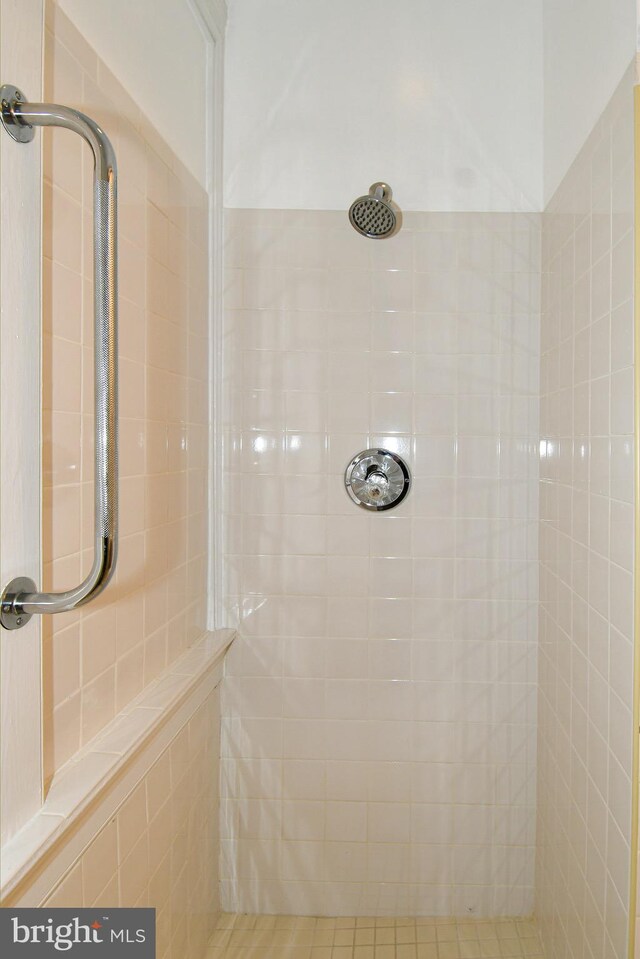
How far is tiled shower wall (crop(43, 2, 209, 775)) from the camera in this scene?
3.49 ft

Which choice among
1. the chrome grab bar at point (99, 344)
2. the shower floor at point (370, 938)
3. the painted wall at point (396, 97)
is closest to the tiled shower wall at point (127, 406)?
the chrome grab bar at point (99, 344)

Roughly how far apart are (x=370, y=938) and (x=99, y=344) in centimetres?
179

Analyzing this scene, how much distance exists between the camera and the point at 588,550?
4.81 ft

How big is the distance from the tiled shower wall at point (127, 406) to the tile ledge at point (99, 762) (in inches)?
1.1

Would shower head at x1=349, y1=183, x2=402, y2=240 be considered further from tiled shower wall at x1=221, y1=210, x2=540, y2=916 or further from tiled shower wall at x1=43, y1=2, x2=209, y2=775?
tiled shower wall at x1=43, y1=2, x2=209, y2=775

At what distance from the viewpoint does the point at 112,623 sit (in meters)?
1.28

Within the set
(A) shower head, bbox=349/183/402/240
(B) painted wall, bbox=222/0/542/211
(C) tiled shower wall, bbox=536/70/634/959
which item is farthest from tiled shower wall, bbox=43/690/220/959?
(B) painted wall, bbox=222/0/542/211

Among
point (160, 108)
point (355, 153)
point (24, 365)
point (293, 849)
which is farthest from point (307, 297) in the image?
point (293, 849)

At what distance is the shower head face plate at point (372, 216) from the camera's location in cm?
177

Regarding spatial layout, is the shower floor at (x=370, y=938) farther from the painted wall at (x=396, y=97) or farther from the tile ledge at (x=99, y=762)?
the painted wall at (x=396, y=97)

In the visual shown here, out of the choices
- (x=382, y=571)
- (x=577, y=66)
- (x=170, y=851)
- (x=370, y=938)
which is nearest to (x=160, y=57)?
(x=577, y=66)

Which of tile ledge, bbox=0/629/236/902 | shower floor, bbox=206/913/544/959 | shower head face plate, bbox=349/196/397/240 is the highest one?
shower head face plate, bbox=349/196/397/240

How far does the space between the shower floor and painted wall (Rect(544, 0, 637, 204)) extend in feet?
6.56

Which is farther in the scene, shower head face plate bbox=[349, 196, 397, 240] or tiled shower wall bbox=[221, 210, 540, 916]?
tiled shower wall bbox=[221, 210, 540, 916]
